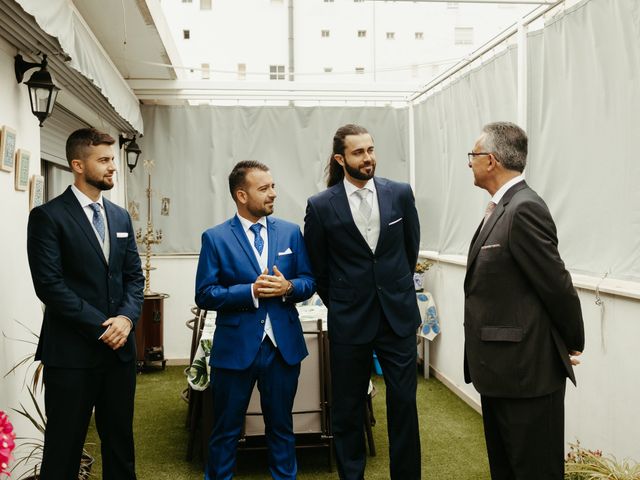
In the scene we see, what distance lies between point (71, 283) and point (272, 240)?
888mm

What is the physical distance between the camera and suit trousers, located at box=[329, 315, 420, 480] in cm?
273

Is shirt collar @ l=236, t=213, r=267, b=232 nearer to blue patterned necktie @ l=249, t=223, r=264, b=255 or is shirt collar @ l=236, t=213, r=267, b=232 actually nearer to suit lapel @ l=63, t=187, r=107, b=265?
blue patterned necktie @ l=249, t=223, r=264, b=255

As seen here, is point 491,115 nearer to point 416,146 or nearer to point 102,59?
point 416,146

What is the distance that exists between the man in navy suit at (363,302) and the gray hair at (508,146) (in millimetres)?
652

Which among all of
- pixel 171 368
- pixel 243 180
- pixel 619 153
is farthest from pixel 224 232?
pixel 171 368

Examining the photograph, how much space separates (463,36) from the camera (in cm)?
2331

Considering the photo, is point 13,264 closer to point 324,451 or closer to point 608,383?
point 324,451

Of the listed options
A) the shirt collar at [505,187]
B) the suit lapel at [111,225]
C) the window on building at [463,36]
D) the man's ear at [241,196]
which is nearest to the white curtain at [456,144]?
the shirt collar at [505,187]

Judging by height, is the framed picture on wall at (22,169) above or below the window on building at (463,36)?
below

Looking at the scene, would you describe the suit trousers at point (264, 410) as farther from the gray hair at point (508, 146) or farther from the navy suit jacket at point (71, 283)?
the gray hair at point (508, 146)

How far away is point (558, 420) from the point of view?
85.6 inches

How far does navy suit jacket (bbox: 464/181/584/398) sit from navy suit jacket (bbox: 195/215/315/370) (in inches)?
34.4

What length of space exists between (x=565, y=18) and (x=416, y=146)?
3.07 meters

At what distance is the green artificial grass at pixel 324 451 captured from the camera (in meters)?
3.46
